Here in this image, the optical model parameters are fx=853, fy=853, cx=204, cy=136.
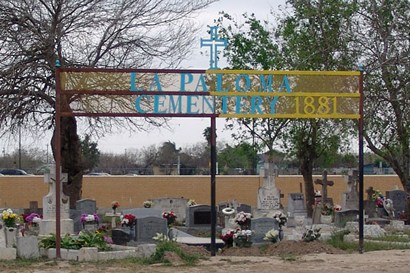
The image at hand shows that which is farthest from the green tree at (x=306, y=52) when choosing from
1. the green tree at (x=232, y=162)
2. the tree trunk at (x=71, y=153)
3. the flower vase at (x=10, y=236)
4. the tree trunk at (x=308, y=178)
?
the green tree at (x=232, y=162)

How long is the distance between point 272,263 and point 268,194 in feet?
40.1

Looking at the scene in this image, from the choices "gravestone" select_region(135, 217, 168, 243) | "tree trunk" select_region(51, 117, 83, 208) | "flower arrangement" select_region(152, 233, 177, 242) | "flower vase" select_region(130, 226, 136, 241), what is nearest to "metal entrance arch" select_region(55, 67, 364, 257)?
"flower arrangement" select_region(152, 233, 177, 242)

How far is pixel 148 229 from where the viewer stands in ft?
64.4

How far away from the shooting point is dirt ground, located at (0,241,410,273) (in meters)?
15.7

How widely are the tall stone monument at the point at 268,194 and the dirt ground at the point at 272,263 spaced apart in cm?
993

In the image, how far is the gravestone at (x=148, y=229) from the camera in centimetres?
1956

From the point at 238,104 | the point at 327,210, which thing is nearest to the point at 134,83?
the point at 238,104

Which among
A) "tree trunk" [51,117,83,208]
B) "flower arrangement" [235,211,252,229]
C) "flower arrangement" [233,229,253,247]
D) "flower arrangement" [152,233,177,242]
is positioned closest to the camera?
"flower arrangement" [152,233,177,242]

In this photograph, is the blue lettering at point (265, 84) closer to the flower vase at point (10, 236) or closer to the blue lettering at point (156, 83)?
the blue lettering at point (156, 83)

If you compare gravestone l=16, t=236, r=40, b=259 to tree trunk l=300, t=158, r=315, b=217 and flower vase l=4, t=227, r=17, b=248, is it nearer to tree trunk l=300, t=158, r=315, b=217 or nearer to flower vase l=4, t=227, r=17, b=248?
flower vase l=4, t=227, r=17, b=248

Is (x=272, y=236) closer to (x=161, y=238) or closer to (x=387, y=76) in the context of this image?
(x=161, y=238)

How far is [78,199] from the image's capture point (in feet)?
98.6

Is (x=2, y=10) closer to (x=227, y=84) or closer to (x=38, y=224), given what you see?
(x=38, y=224)

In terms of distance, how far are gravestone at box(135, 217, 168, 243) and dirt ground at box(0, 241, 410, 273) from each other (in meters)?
1.67
